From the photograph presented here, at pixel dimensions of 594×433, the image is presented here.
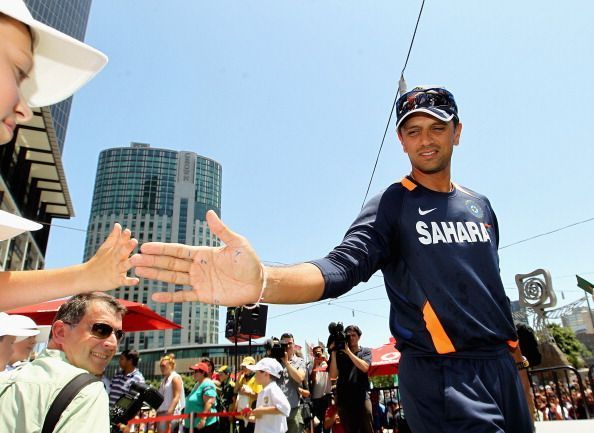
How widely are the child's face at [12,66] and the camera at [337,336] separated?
18.7 ft

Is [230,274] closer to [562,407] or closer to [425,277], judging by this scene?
[425,277]

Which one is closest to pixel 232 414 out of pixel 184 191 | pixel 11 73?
pixel 11 73

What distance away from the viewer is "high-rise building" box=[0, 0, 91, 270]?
27141 millimetres

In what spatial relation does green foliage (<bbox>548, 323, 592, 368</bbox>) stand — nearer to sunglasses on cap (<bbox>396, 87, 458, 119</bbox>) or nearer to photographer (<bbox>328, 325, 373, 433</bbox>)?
photographer (<bbox>328, 325, 373, 433</bbox>)

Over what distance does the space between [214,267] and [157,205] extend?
150 m

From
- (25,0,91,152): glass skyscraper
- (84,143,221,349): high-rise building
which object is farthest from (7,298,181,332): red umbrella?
(84,143,221,349): high-rise building

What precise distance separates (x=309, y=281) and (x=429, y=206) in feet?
2.66

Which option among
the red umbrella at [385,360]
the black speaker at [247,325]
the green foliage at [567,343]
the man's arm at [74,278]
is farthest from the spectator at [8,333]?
the green foliage at [567,343]

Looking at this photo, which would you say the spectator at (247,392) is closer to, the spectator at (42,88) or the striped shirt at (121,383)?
the striped shirt at (121,383)

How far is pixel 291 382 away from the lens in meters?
7.14

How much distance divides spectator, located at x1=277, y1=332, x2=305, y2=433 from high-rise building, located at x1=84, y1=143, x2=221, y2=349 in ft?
437

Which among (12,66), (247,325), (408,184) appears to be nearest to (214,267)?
(12,66)

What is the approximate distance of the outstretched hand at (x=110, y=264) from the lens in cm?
185

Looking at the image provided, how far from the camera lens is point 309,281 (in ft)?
4.82
